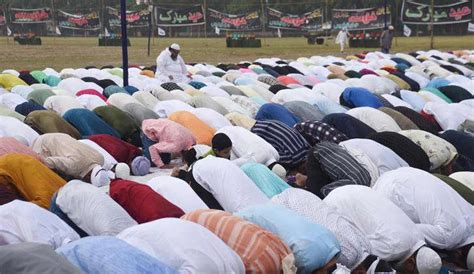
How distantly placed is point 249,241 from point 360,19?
20.9 metres

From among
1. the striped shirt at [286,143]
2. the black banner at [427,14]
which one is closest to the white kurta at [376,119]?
the striped shirt at [286,143]

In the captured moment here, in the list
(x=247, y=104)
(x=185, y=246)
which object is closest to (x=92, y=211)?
(x=185, y=246)

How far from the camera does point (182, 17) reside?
886 inches

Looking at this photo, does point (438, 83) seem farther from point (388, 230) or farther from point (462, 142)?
point (388, 230)

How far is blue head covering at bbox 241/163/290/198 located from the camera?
12.3ft

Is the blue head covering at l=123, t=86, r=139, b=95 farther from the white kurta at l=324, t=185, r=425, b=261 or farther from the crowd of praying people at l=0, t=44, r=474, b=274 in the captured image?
the white kurta at l=324, t=185, r=425, b=261

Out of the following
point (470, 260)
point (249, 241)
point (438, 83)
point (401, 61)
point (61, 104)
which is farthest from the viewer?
point (401, 61)

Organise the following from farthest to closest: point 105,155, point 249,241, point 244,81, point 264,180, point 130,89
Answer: point 244,81 → point 130,89 → point 105,155 → point 264,180 → point 249,241

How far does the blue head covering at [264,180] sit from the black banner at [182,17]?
18.7 meters

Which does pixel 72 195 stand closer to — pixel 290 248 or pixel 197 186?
pixel 197 186

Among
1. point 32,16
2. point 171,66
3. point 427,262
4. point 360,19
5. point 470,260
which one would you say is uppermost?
point 32,16

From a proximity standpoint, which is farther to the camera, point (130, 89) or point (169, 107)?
point (130, 89)

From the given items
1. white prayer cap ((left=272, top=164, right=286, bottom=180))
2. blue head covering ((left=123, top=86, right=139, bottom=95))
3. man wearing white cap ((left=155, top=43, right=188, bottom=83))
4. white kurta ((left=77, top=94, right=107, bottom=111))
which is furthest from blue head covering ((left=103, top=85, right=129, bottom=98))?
white prayer cap ((left=272, top=164, right=286, bottom=180))

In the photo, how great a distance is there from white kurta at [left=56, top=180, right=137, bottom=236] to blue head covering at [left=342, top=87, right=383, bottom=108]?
4159mm
